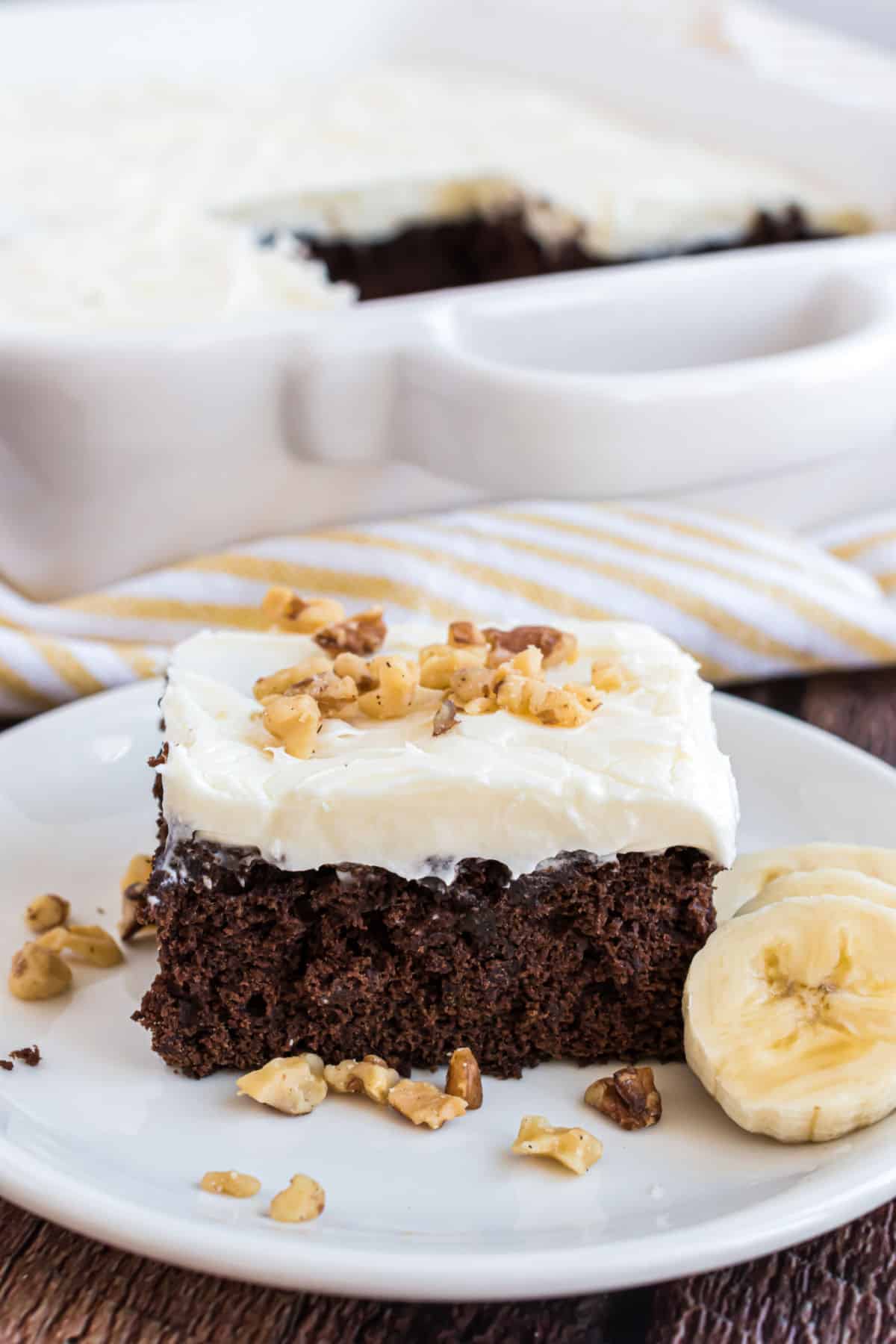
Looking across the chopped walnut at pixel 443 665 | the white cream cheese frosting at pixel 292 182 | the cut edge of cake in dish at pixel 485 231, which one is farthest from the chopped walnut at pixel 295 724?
the cut edge of cake in dish at pixel 485 231

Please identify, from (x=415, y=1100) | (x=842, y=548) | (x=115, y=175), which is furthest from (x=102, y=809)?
(x=115, y=175)

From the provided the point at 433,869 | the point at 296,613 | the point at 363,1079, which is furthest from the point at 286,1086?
the point at 296,613

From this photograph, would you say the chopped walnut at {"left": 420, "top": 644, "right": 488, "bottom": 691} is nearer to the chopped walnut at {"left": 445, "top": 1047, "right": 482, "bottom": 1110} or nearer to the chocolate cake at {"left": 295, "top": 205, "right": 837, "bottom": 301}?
the chopped walnut at {"left": 445, "top": 1047, "right": 482, "bottom": 1110}

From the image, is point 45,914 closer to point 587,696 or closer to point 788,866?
point 587,696

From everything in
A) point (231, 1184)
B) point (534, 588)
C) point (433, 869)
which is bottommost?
point (534, 588)

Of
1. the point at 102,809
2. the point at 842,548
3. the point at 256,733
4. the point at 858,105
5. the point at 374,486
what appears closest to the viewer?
the point at 256,733

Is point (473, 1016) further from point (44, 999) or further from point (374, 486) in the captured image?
point (374, 486)
